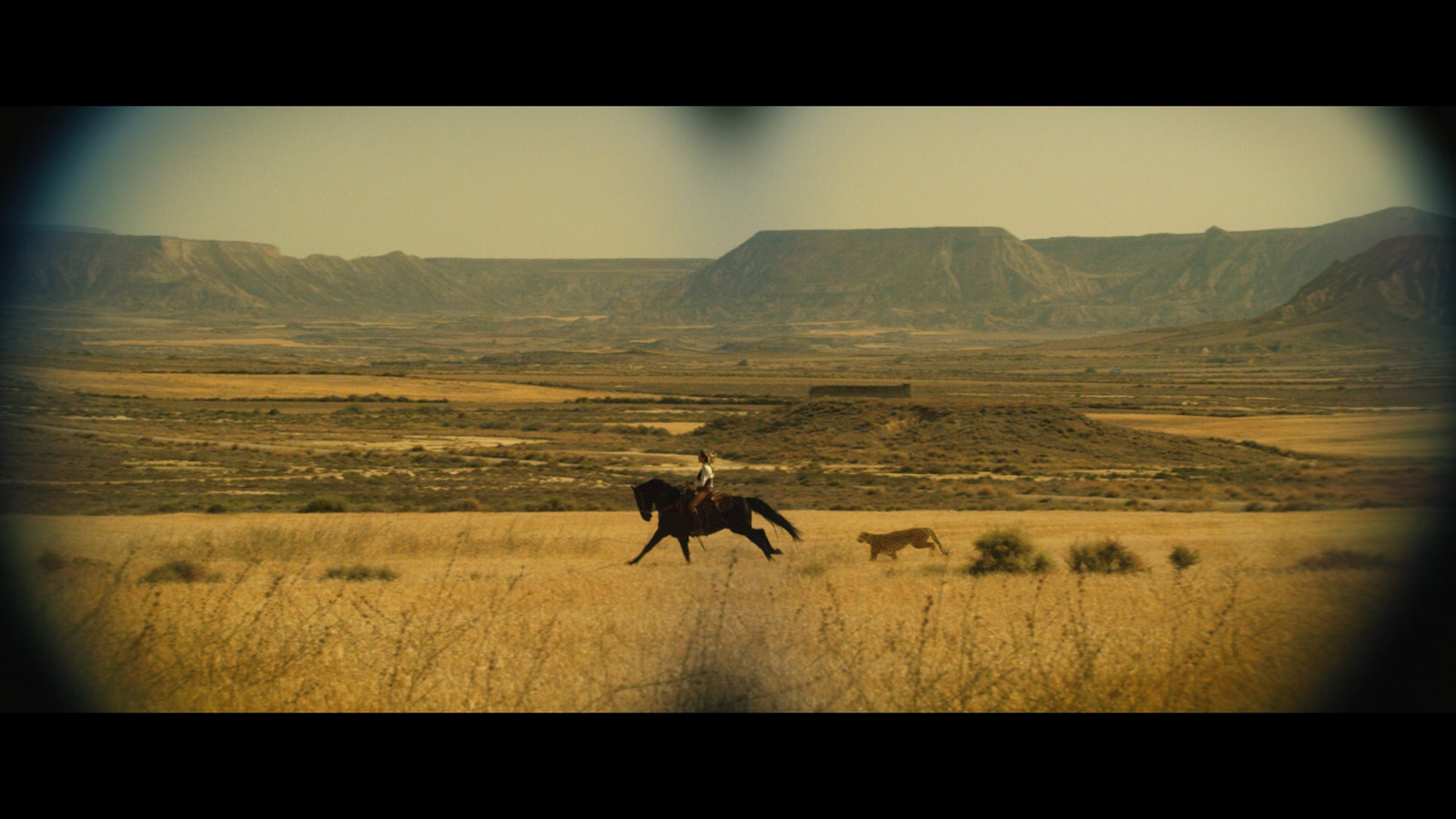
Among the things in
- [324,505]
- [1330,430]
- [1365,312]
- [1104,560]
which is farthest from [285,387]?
[1365,312]

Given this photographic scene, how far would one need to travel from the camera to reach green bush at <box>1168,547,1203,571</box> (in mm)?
18656

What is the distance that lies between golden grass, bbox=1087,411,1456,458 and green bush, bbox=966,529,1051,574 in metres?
6.45

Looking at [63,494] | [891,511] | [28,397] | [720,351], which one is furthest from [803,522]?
[720,351]

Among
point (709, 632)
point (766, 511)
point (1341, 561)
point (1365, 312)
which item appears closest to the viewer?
point (709, 632)

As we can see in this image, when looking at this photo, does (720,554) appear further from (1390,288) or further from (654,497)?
(1390,288)

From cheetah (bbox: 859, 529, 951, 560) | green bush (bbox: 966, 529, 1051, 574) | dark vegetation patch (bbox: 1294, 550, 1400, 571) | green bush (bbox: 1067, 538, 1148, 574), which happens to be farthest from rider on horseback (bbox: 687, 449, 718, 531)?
dark vegetation patch (bbox: 1294, 550, 1400, 571)

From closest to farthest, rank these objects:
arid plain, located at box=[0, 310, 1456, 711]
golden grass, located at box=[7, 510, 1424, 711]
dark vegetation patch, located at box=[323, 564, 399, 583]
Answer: golden grass, located at box=[7, 510, 1424, 711] < arid plain, located at box=[0, 310, 1456, 711] < dark vegetation patch, located at box=[323, 564, 399, 583]

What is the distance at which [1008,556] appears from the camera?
1930cm

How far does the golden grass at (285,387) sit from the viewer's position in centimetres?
6762

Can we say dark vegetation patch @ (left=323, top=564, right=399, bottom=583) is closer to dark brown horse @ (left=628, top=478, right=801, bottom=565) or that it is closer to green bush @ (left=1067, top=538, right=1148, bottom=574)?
dark brown horse @ (left=628, top=478, right=801, bottom=565)

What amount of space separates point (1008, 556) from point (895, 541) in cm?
183

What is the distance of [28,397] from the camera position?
53.1 m

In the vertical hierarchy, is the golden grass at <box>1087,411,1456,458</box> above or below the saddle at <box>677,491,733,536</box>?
below
